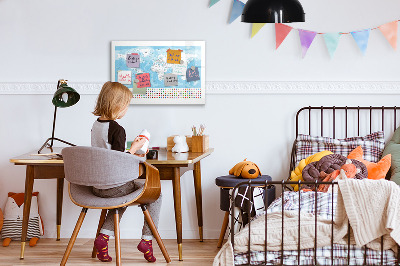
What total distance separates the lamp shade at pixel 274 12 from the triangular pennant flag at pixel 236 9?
1185 millimetres

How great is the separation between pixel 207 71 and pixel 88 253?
1.51 meters

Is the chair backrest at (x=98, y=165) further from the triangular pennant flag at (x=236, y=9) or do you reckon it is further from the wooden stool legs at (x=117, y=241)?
the triangular pennant flag at (x=236, y=9)

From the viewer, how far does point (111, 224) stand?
3.54m

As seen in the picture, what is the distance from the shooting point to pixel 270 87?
14.2ft

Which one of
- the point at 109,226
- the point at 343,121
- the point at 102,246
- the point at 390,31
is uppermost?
the point at 390,31

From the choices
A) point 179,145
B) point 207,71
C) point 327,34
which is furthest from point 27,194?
point 327,34

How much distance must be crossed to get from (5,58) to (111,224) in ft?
5.42

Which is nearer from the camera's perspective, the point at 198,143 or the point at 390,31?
the point at 198,143

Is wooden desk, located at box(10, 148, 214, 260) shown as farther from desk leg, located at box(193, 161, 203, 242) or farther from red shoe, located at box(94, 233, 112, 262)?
red shoe, located at box(94, 233, 112, 262)

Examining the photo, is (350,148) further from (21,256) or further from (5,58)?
(5,58)

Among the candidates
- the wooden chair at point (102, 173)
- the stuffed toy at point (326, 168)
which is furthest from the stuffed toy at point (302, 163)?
the wooden chair at point (102, 173)

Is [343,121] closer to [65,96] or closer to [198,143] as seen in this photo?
[198,143]

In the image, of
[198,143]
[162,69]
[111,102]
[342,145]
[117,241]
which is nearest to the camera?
[117,241]

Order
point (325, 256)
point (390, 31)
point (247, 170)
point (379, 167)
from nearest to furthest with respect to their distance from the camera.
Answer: point (325, 256), point (379, 167), point (247, 170), point (390, 31)
